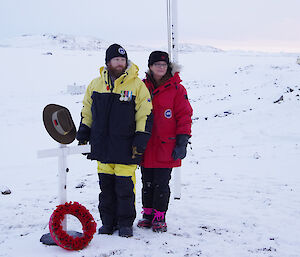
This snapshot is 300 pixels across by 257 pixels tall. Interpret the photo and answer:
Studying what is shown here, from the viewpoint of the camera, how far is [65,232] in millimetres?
3367

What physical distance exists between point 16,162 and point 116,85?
5.86m

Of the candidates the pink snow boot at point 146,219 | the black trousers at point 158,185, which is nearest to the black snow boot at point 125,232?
the pink snow boot at point 146,219

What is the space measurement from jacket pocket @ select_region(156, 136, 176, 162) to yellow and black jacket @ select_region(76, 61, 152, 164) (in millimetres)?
282

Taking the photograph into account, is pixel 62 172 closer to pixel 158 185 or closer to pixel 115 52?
pixel 158 185

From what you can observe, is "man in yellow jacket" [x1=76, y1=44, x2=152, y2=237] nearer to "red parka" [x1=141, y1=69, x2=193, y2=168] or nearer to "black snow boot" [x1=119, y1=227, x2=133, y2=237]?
"black snow boot" [x1=119, y1=227, x2=133, y2=237]

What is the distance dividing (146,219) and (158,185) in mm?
512

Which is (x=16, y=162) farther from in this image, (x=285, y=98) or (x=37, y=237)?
(x=285, y=98)

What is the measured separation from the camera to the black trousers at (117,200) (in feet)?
12.3

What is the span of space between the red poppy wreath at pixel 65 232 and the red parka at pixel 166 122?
93 cm

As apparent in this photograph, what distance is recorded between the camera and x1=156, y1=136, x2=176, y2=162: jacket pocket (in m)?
3.86

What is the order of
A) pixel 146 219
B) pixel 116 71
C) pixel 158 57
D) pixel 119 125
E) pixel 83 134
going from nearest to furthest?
pixel 119 125
pixel 116 71
pixel 83 134
pixel 158 57
pixel 146 219

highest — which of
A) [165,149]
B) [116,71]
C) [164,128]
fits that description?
[116,71]

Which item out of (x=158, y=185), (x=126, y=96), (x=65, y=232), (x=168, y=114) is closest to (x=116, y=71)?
(x=126, y=96)

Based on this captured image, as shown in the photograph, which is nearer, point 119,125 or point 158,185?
point 119,125
